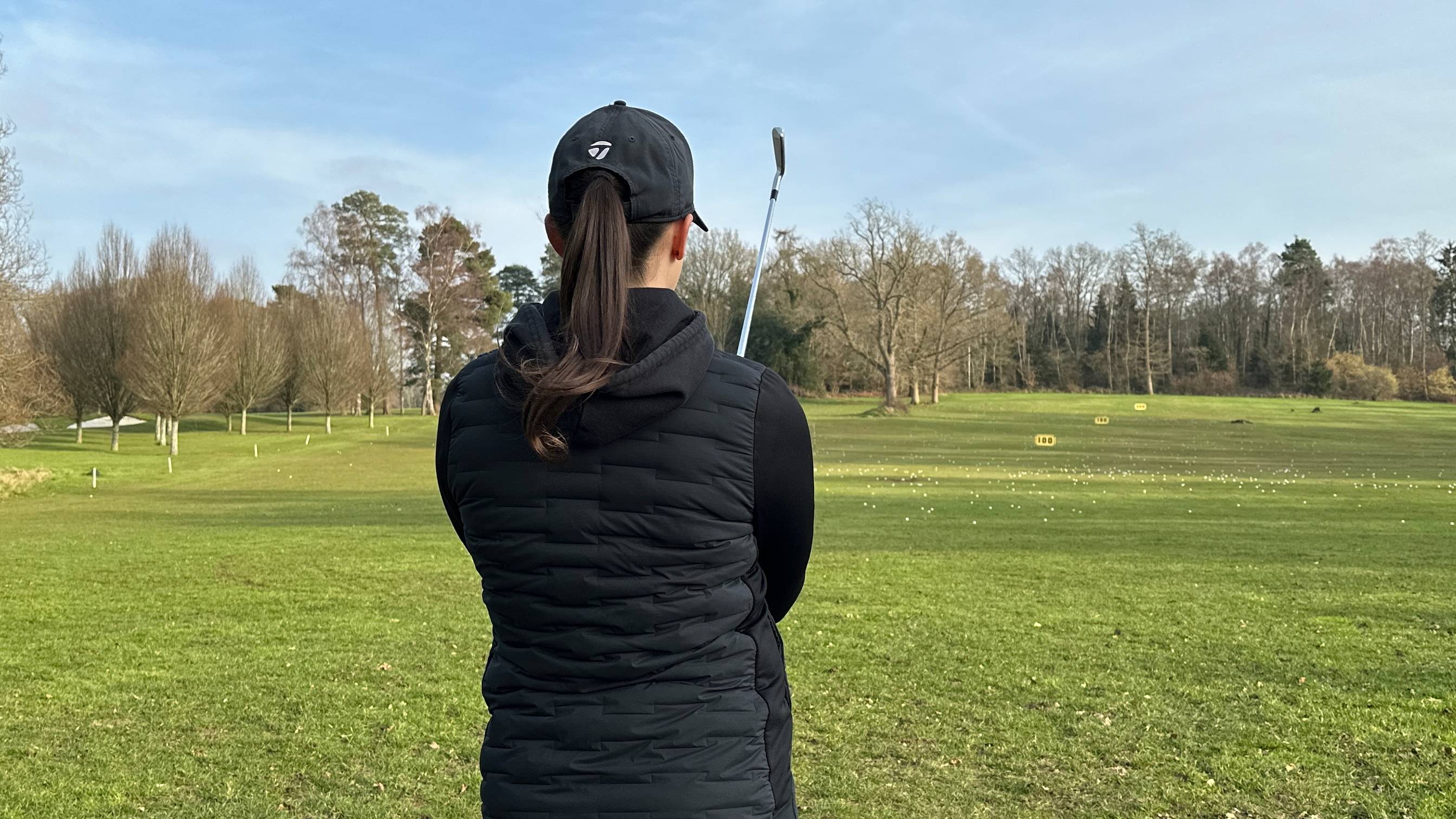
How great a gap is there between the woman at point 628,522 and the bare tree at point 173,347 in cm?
4073

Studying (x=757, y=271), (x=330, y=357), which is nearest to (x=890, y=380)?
(x=330, y=357)

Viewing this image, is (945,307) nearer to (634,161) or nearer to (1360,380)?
(1360,380)

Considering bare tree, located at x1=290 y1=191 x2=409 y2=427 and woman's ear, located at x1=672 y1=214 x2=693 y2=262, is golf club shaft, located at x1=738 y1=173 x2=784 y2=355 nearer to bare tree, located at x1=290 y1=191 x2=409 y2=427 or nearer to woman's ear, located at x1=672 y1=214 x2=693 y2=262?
woman's ear, located at x1=672 y1=214 x2=693 y2=262

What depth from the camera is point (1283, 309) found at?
8738 cm

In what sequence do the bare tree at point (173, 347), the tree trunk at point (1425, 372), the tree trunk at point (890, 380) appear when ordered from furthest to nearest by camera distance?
the tree trunk at point (1425, 372) < the tree trunk at point (890, 380) < the bare tree at point (173, 347)

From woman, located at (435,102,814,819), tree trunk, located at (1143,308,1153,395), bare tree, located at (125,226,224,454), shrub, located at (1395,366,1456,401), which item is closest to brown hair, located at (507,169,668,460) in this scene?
woman, located at (435,102,814,819)

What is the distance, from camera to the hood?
1677 millimetres

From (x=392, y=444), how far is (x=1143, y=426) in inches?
1367

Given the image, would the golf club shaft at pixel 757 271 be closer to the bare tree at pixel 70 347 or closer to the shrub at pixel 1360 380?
the bare tree at pixel 70 347

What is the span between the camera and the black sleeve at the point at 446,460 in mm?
1966

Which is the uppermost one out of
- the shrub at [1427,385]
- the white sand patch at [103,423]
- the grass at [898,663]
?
the shrub at [1427,385]

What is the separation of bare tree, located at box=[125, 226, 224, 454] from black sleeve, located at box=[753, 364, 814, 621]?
40.9m

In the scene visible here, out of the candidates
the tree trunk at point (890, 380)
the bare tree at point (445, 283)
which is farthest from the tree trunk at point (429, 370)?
the tree trunk at point (890, 380)

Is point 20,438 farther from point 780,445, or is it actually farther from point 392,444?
point 780,445
